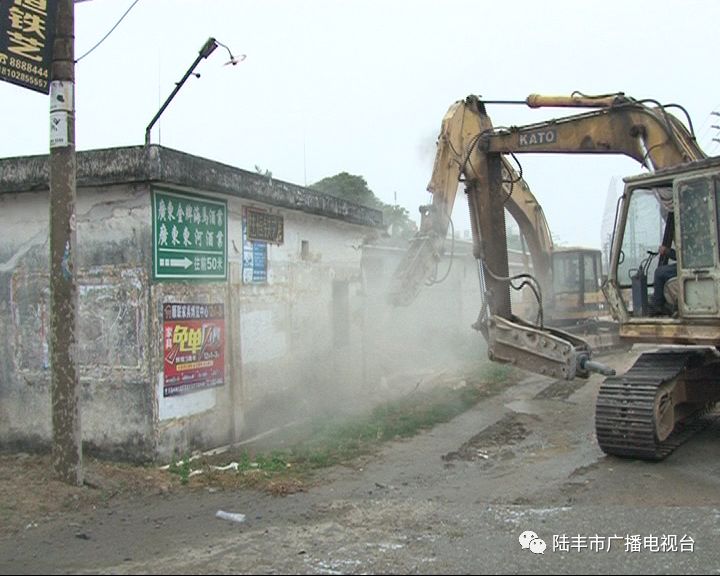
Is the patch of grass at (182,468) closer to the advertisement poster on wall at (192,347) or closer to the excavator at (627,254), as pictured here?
the advertisement poster on wall at (192,347)

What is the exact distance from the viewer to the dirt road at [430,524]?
459 cm

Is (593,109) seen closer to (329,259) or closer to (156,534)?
(329,259)

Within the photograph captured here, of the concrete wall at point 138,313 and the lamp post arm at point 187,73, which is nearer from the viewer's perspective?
the concrete wall at point 138,313

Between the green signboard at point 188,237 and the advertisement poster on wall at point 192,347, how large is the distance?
0.39m

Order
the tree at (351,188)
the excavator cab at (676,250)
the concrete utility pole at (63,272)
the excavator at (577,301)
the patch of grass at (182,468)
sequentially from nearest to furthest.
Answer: the concrete utility pole at (63,272) < the patch of grass at (182,468) < the excavator cab at (676,250) < the excavator at (577,301) < the tree at (351,188)

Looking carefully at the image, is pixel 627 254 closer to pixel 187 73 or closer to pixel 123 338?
pixel 187 73

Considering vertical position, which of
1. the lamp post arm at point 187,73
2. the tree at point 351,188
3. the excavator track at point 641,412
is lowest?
the excavator track at point 641,412

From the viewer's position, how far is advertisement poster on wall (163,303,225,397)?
7.26 meters

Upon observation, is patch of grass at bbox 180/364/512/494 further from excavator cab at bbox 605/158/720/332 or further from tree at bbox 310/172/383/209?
tree at bbox 310/172/383/209

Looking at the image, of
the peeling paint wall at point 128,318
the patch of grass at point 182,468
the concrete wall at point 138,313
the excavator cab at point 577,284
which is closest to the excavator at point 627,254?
the concrete wall at point 138,313

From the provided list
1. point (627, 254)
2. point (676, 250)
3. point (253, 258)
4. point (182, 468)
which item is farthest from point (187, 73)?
point (676, 250)

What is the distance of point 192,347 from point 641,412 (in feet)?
16.2

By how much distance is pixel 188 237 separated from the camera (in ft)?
25.0

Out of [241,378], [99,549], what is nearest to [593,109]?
[241,378]
